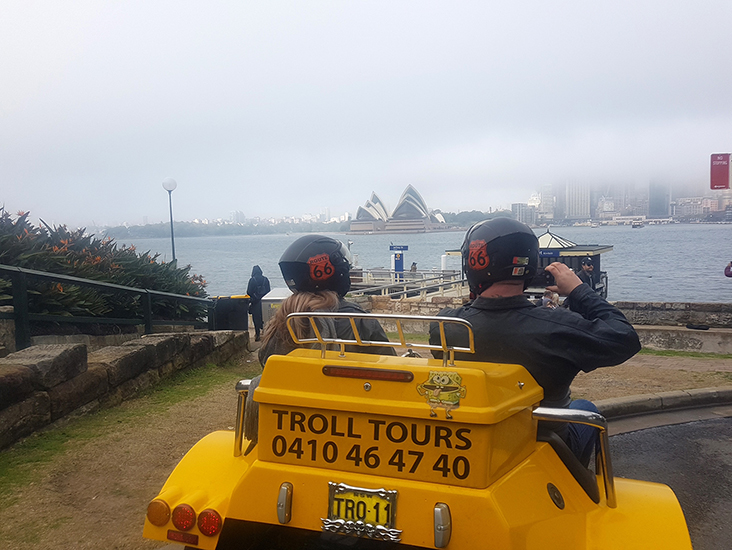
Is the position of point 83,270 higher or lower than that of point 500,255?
lower

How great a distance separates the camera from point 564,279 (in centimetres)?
287

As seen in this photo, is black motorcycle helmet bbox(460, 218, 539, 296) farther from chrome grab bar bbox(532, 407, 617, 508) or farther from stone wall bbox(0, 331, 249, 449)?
stone wall bbox(0, 331, 249, 449)

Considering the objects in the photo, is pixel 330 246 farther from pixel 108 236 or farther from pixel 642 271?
pixel 642 271

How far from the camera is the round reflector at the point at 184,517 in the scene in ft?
7.54

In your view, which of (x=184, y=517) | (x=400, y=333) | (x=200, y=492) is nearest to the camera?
(x=400, y=333)

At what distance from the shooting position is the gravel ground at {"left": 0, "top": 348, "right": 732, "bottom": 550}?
11.3 ft

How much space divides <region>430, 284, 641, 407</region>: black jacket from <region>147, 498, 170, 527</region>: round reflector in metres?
1.44

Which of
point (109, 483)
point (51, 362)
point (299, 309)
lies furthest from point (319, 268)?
point (51, 362)

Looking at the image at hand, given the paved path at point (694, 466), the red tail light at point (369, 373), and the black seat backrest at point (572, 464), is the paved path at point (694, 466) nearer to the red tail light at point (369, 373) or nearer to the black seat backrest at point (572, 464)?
the black seat backrest at point (572, 464)

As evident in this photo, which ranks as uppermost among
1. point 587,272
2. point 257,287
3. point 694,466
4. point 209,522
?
point 209,522

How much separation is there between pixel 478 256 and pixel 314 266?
1.03m

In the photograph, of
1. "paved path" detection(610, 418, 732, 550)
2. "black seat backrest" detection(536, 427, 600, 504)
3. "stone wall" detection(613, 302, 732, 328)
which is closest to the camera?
"black seat backrest" detection(536, 427, 600, 504)

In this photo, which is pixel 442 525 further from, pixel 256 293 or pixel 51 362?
pixel 256 293

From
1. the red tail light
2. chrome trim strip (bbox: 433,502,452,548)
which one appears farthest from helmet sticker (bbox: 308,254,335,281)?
chrome trim strip (bbox: 433,502,452,548)
